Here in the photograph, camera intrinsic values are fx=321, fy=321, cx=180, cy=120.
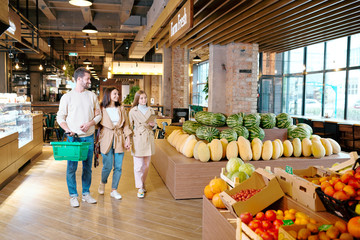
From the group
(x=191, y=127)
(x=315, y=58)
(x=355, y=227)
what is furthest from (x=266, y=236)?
(x=315, y=58)

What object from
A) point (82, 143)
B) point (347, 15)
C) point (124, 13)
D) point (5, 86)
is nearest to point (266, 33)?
point (347, 15)

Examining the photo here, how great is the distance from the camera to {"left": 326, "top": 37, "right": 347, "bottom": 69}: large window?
11352 mm

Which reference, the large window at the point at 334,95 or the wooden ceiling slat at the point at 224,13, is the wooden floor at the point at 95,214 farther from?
the large window at the point at 334,95

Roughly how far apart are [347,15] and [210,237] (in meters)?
5.19

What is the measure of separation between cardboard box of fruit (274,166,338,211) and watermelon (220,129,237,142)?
213cm

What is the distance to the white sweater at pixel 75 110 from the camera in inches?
159

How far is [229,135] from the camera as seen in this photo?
4.84m

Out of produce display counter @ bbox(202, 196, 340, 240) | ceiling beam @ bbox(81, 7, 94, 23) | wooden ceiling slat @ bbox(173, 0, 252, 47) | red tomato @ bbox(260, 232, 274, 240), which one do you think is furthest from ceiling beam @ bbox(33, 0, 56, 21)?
red tomato @ bbox(260, 232, 274, 240)

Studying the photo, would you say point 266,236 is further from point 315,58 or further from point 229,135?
point 315,58

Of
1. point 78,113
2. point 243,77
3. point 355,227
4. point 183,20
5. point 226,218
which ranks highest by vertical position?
point 183,20

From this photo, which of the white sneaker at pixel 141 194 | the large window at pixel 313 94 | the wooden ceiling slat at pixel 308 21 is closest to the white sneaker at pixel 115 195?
the white sneaker at pixel 141 194

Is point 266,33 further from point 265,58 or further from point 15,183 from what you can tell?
point 265,58

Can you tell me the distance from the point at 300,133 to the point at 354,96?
6856 mm

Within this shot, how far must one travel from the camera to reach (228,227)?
2.21 metres
